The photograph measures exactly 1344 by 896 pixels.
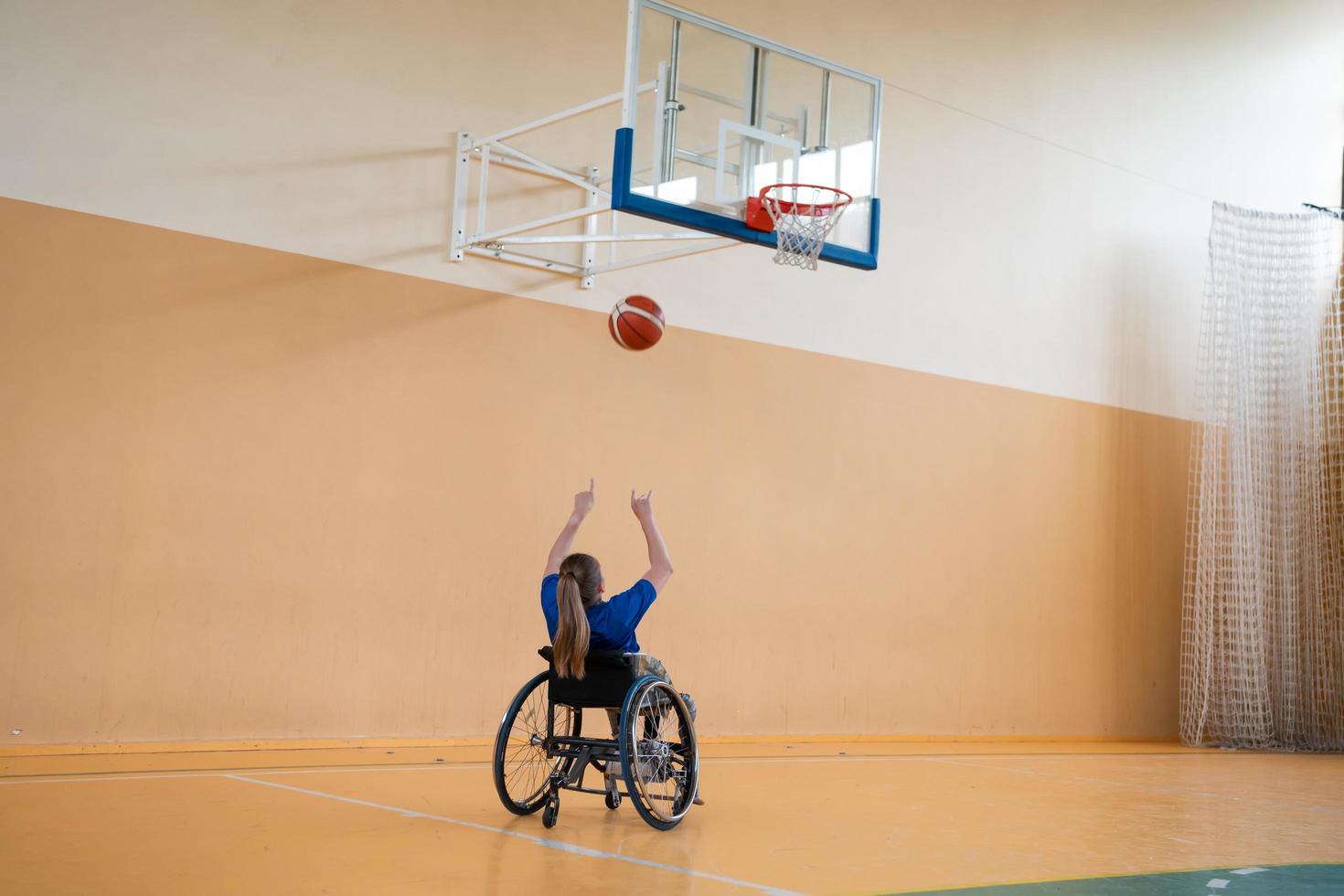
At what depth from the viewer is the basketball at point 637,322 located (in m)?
5.20

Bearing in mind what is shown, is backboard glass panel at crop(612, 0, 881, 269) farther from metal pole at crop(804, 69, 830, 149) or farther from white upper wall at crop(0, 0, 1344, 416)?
white upper wall at crop(0, 0, 1344, 416)

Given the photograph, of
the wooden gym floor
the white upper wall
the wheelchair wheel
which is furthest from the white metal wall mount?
the wooden gym floor

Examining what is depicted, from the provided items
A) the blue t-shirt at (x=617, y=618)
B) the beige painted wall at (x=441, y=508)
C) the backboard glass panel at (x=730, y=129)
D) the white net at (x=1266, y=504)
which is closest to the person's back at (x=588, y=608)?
the blue t-shirt at (x=617, y=618)

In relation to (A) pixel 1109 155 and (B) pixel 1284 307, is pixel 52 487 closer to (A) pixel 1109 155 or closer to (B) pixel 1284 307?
(A) pixel 1109 155

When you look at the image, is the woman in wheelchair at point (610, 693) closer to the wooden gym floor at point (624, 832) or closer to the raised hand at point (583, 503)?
the raised hand at point (583, 503)

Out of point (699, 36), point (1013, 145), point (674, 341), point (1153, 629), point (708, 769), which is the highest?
point (1013, 145)

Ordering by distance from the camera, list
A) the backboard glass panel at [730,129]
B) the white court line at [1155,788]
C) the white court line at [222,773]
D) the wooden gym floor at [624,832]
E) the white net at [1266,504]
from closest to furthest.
A: the wooden gym floor at [624,832] < the white court line at [222,773] < the backboard glass panel at [730,129] < the white court line at [1155,788] < the white net at [1266,504]

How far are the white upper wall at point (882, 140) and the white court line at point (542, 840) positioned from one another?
2.28m

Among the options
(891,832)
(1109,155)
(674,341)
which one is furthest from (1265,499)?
(891,832)

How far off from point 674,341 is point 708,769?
2.18m

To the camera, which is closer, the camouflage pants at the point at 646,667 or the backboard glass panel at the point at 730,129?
the camouflage pants at the point at 646,667

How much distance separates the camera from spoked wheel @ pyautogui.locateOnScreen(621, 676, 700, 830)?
334 centimetres

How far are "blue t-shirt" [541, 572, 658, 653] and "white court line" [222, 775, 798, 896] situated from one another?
1.79 ft

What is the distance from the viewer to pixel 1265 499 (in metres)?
7.76
